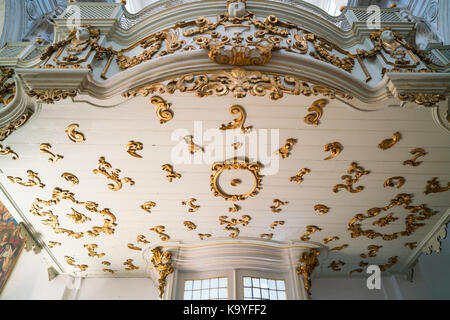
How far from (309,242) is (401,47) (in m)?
3.07

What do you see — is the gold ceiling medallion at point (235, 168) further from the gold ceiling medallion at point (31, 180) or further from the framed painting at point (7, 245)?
the framed painting at point (7, 245)

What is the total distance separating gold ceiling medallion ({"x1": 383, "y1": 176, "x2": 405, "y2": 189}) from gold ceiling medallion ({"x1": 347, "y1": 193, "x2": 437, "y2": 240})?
0.82ft

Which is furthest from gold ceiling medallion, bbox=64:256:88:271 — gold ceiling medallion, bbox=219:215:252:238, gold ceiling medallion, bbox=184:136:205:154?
gold ceiling medallion, bbox=184:136:205:154

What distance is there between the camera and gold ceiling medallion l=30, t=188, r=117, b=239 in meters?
3.83

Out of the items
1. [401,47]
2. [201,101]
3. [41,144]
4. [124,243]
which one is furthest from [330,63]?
[124,243]

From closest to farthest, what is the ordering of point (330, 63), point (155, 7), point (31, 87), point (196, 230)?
point (31, 87) < point (330, 63) < point (155, 7) < point (196, 230)

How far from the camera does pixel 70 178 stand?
3.58m

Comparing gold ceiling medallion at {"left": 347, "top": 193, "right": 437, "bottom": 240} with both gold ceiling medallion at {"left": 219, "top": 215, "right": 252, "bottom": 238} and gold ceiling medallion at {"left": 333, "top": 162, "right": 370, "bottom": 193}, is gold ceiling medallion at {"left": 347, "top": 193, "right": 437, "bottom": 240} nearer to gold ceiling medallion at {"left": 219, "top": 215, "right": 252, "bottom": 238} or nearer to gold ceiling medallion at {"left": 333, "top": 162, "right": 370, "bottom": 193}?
gold ceiling medallion at {"left": 333, "top": 162, "right": 370, "bottom": 193}

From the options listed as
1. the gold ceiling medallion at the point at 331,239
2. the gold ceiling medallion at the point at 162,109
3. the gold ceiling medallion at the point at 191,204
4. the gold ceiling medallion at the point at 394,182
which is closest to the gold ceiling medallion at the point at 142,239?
the gold ceiling medallion at the point at 191,204

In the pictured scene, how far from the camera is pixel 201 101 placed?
2850 mm

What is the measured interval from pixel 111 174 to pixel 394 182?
366 centimetres

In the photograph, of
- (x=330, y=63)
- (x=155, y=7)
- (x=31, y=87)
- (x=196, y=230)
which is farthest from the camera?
(x=196, y=230)

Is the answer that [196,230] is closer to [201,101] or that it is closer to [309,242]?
[309,242]

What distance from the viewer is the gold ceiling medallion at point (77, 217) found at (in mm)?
4084
